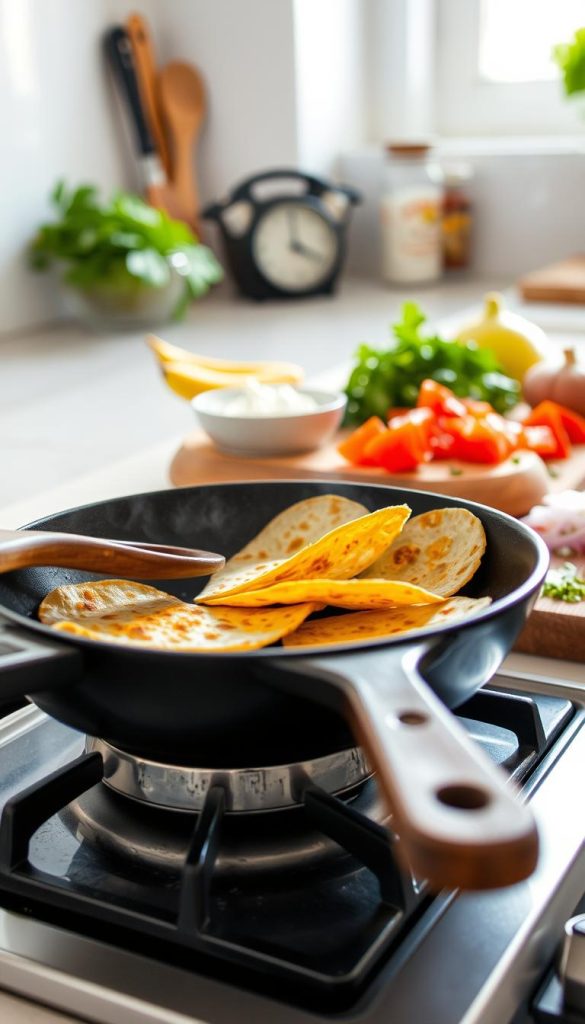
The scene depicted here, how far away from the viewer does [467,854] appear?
0.30 m

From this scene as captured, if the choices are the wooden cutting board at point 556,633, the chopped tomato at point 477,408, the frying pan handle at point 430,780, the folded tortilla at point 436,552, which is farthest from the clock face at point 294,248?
the frying pan handle at point 430,780

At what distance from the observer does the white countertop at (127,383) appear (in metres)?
1.17

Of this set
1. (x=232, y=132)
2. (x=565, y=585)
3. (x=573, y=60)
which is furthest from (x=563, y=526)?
(x=232, y=132)

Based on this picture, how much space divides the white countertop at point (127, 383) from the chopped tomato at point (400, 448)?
244 millimetres

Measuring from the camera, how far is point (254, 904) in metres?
0.48

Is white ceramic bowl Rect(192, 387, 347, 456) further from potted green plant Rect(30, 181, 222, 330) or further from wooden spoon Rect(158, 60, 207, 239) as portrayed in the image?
wooden spoon Rect(158, 60, 207, 239)

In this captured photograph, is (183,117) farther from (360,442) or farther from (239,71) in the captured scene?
(360,442)

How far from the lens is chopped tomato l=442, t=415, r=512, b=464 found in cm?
107

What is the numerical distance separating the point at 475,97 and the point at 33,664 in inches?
106

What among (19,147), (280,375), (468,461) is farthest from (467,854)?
(19,147)

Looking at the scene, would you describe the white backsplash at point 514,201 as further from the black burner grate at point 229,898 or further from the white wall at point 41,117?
the black burner grate at point 229,898

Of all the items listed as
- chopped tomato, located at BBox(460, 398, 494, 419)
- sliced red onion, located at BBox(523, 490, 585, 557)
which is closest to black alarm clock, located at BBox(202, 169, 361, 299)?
chopped tomato, located at BBox(460, 398, 494, 419)

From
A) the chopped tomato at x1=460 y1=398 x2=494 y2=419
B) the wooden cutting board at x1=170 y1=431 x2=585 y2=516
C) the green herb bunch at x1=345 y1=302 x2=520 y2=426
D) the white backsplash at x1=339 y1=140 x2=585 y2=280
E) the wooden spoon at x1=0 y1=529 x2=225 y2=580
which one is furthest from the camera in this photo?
the white backsplash at x1=339 y1=140 x2=585 y2=280

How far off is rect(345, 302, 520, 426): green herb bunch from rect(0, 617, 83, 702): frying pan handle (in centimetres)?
84
